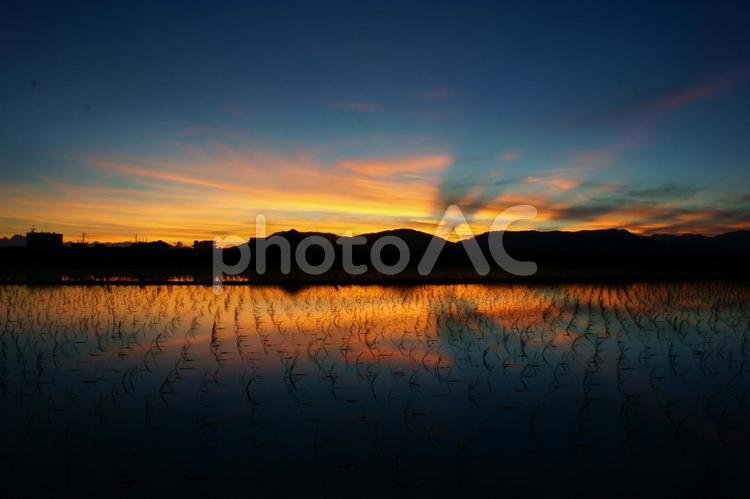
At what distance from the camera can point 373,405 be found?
695cm

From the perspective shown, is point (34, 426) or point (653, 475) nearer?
point (653, 475)

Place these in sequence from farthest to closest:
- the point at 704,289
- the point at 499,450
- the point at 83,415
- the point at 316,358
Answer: the point at 704,289 < the point at 316,358 < the point at 83,415 < the point at 499,450

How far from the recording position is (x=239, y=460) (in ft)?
17.2

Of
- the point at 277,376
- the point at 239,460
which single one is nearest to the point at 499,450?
the point at 239,460

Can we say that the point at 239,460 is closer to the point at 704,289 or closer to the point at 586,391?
the point at 586,391

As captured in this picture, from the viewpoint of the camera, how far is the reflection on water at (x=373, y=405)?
4961mm

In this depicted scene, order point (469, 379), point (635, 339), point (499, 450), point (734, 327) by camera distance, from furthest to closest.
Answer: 1. point (734, 327)
2. point (635, 339)
3. point (469, 379)
4. point (499, 450)

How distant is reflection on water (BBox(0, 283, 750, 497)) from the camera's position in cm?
496

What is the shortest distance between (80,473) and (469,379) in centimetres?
538

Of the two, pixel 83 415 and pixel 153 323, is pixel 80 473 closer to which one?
pixel 83 415

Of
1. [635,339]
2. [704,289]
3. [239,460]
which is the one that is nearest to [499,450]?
[239,460]

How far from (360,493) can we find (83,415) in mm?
3978

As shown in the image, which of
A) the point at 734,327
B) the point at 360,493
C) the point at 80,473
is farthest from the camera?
the point at 734,327

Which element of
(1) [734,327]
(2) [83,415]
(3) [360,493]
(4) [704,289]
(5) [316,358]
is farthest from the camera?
(4) [704,289]
